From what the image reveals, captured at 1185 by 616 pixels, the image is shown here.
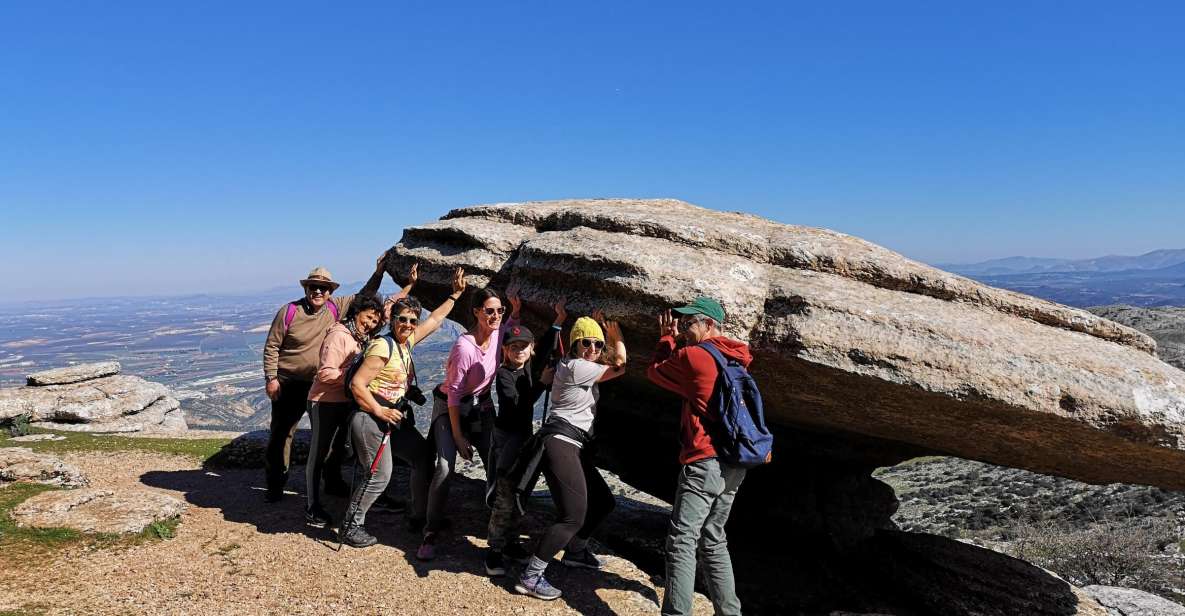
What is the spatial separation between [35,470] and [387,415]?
873 cm

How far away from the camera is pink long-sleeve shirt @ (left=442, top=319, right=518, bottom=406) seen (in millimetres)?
9523

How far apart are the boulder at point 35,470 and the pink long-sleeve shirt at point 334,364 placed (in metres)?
6.87

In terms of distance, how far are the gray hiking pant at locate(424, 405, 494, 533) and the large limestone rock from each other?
3.13 meters

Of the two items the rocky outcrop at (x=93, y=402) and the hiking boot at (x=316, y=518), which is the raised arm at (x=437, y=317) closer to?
the hiking boot at (x=316, y=518)

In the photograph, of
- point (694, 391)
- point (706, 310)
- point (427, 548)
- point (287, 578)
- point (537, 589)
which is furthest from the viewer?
point (427, 548)

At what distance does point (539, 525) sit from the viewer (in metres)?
12.4

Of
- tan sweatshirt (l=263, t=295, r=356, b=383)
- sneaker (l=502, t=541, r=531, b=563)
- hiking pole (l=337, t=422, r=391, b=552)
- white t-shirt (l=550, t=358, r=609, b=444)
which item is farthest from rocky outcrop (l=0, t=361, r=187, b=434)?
white t-shirt (l=550, t=358, r=609, b=444)

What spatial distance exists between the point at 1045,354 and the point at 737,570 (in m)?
7.77

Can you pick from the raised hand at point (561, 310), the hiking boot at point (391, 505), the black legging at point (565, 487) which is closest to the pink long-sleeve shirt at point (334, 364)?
the hiking boot at point (391, 505)

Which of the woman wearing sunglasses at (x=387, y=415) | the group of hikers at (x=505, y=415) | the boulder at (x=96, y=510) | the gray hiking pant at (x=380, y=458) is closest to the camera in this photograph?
the group of hikers at (x=505, y=415)

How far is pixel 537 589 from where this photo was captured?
8867 millimetres

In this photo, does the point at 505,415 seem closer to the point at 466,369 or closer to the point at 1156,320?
the point at 466,369

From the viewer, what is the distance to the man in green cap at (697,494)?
7902 mm

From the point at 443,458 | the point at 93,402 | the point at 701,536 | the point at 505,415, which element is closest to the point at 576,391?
the point at 505,415
